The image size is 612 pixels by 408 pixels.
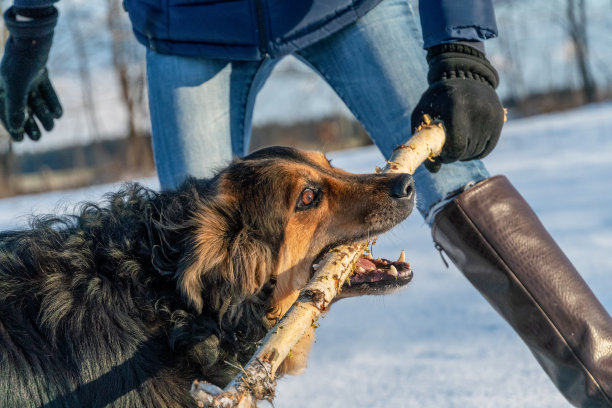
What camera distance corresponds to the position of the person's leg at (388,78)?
8.57 ft

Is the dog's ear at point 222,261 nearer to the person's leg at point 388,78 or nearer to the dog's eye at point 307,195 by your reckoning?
the dog's eye at point 307,195

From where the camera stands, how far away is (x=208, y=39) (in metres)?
2.67

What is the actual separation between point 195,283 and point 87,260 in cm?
38

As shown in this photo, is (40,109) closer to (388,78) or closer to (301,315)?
(388,78)

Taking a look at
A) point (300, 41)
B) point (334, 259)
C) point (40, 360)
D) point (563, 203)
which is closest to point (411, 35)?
point (300, 41)

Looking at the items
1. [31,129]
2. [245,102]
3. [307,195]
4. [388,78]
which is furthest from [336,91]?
[31,129]

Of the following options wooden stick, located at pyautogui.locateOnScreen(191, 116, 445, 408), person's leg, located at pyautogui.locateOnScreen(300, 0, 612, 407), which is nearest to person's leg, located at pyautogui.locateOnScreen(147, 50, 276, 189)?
person's leg, located at pyautogui.locateOnScreen(300, 0, 612, 407)

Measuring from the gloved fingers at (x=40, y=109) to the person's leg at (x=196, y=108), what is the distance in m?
0.70

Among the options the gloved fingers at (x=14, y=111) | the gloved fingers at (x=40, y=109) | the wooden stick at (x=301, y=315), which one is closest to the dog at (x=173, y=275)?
the wooden stick at (x=301, y=315)

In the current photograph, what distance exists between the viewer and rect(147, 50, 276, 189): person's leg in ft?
9.02

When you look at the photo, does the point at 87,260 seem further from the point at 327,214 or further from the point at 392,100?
the point at 392,100

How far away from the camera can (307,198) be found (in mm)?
2496

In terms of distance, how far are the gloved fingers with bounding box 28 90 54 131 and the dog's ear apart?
4.52ft

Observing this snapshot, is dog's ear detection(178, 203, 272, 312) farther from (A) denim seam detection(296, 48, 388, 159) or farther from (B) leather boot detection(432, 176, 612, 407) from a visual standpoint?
(B) leather boot detection(432, 176, 612, 407)
